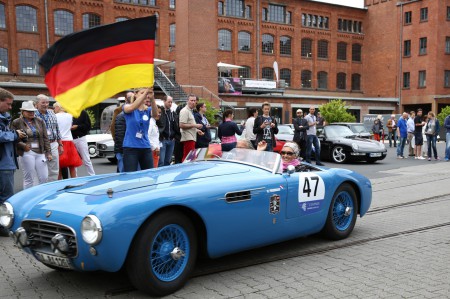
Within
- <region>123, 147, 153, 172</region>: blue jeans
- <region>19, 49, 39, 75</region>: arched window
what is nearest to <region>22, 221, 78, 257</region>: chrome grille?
<region>123, 147, 153, 172</region>: blue jeans

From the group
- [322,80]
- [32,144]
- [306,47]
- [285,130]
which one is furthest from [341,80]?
[32,144]

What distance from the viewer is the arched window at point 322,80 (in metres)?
53.8

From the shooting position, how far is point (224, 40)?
48.2m

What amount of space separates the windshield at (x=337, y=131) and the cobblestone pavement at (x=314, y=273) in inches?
401

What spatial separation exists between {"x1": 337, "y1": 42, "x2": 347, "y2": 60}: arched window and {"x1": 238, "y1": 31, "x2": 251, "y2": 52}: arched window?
12.6m

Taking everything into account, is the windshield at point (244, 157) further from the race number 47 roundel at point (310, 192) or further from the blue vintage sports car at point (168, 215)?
the race number 47 roundel at point (310, 192)

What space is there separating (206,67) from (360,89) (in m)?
31.6

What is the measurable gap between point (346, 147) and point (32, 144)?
36.9 ft

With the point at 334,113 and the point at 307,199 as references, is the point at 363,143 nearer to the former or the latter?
the point at 307,199

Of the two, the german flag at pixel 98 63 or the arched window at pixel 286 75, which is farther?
the arched window at pixel 286 75

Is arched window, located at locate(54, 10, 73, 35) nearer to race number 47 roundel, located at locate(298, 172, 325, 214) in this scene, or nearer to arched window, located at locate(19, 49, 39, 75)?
arched window, located at locate(19, 49, 39, 75)

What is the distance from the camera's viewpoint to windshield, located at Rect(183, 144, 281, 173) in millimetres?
5066

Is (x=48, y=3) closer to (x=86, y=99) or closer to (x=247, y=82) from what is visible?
(x=247, y=82)

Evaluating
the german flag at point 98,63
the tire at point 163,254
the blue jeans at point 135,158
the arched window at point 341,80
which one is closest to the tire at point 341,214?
the tire at point 163,254
